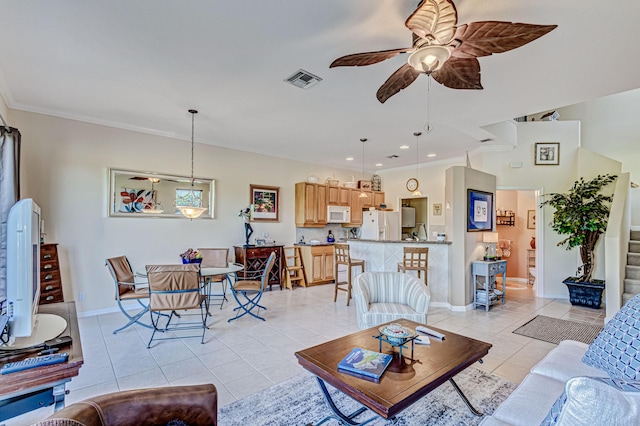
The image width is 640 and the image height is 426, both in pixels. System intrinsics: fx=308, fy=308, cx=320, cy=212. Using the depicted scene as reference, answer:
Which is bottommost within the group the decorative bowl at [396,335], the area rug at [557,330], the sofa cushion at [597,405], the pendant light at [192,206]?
the area rug at [557,330]

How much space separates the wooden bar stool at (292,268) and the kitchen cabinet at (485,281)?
3.32m

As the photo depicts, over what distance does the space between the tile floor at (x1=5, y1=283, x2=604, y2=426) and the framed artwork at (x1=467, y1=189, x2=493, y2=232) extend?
1359mm

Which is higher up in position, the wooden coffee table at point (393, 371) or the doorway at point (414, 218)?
the doorway at point (414, 218)

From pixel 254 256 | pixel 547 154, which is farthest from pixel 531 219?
pixel 254 256

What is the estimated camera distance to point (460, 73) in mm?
2289

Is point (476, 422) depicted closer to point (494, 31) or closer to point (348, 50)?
point (494, 31)

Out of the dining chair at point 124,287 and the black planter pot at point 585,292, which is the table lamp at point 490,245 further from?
the dining chair at point 124,287

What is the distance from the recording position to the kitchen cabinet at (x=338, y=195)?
747 cm

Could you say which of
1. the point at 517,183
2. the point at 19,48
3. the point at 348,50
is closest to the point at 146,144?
the point at 19,48

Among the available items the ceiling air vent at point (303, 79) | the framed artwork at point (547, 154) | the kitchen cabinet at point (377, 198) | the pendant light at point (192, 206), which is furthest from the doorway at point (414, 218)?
the ceiling air vent at point (303, 79)

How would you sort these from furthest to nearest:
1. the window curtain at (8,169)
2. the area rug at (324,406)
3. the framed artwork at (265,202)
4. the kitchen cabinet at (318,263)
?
the kitchen cabinet at (318,263) → the framed artwork at (265,202) → the window curtain at (8,169) → the area rug at (324,406)

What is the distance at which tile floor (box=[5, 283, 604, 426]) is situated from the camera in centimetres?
264

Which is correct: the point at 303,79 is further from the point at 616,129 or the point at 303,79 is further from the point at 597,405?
the point at 616,129

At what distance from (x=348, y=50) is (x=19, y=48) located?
284 centimetres
